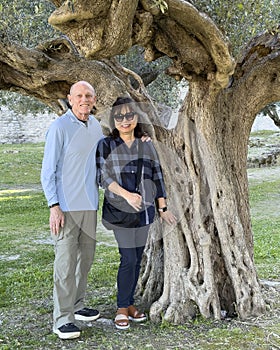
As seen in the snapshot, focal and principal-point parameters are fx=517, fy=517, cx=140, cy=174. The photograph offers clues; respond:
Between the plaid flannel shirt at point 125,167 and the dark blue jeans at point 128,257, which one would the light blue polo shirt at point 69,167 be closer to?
the plaid flannel shirt at point 125,167

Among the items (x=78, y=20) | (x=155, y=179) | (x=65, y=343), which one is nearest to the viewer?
(x=78, y=20)

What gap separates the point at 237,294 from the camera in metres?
5.93

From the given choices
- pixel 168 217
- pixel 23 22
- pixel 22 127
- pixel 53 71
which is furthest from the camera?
→ pixel 22 127

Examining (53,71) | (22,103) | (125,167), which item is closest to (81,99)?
(125,167)

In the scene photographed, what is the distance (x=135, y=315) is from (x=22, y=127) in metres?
31.8

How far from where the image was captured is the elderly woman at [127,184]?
530 centimetres

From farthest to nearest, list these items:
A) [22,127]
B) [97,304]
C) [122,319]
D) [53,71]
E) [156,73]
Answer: [22,127] → [156,73] → [97,304] → [53,71] → [122,319]

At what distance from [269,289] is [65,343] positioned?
2948 millimetres

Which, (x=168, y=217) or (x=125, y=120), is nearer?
(x=125, y=120)

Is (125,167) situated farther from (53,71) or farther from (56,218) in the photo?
(53,71)

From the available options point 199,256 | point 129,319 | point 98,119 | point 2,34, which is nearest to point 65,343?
point 129,319

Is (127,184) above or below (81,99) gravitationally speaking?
below

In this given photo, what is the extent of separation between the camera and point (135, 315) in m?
5.76

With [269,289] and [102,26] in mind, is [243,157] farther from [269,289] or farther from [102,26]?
[102,26]
